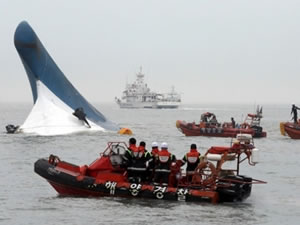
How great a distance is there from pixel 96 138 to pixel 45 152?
46.5 ft

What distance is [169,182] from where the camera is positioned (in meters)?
23.7

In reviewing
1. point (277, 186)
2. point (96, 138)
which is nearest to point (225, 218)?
point (277, 186)

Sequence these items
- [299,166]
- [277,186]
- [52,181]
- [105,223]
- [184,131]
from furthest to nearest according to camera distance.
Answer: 1. [184,131]
2. [299,166]
3. [277,186]
4. [52,181]
5. [105,223]

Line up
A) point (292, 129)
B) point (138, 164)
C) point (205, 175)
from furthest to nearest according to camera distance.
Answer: point (292, 129) < point (138, 164) < point (205, 175)

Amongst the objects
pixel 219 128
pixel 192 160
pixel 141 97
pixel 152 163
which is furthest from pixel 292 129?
pixel 141 97

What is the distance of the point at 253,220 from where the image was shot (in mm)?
21625

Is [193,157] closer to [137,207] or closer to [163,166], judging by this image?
[163,166]

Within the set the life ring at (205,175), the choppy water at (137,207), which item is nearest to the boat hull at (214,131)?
the choppy water at (137,207)

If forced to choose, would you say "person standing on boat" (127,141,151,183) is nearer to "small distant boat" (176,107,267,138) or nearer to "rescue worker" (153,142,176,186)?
"rescue worker" (153,142,176,186)

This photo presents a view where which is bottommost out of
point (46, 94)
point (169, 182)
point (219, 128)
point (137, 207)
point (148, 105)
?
point (148, 105)

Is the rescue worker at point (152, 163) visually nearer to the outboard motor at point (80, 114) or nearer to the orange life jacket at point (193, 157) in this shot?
the orange life jacket at point (193, 157)

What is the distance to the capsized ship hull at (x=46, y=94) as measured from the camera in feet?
190

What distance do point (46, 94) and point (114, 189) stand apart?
36.7 m

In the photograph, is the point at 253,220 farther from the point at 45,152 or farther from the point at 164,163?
the point at 45,152
